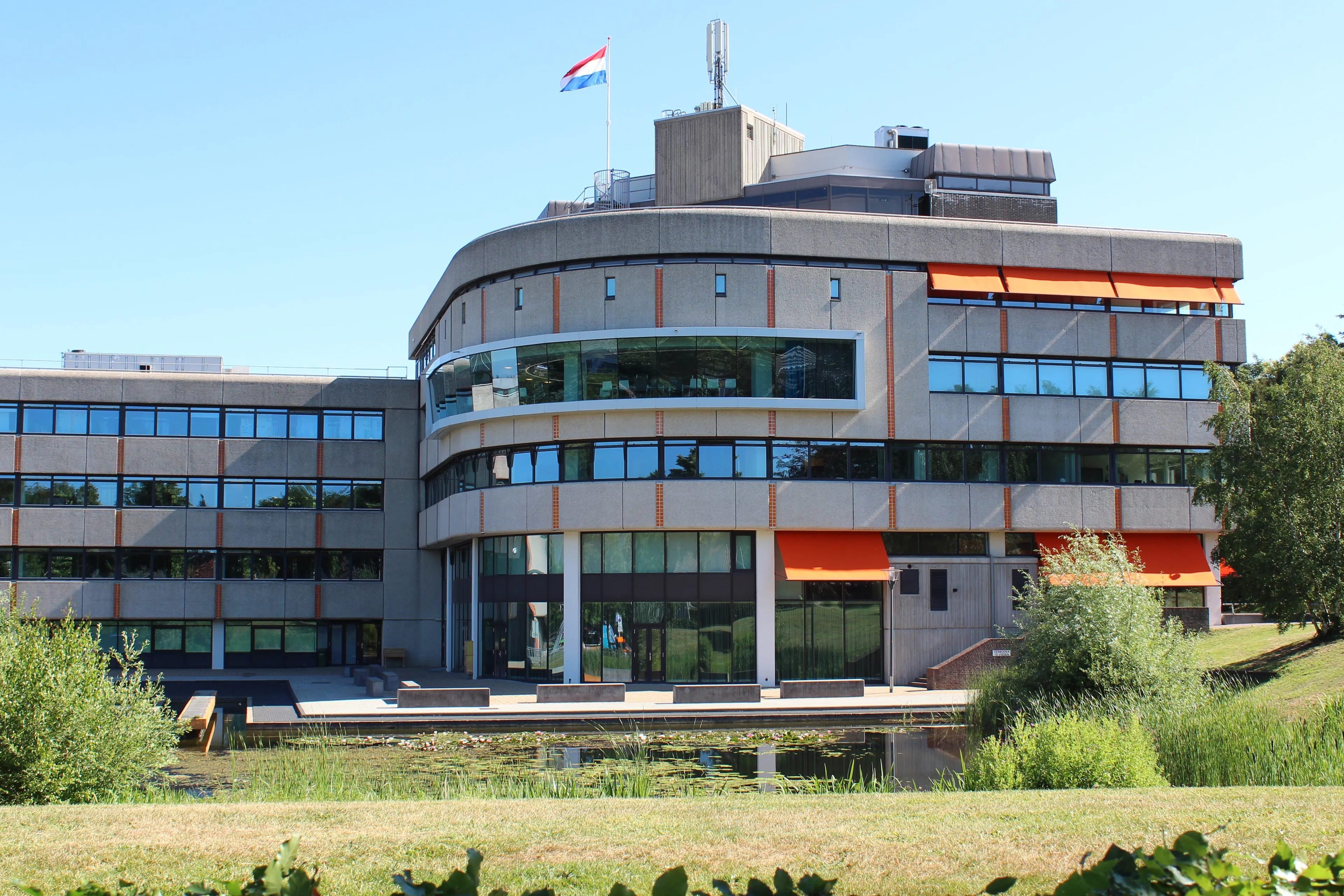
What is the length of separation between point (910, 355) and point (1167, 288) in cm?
948

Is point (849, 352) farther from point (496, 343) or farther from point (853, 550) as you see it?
point (496, 343)

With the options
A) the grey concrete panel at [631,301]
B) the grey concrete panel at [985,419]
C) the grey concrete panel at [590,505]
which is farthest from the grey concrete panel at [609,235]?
the grey concrete panel at [985,419]

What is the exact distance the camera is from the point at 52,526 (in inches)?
1897

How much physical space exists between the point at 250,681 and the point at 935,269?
27.5m

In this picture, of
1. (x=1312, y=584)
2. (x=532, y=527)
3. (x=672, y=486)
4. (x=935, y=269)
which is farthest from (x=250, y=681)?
(x=1312, y=584)

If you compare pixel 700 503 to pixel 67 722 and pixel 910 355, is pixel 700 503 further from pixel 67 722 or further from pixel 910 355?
pixel 67 722

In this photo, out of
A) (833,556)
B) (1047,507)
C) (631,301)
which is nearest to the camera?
(833,556)

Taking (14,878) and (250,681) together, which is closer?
(14,878)

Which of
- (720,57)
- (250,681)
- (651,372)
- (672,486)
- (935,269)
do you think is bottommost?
(250,681)

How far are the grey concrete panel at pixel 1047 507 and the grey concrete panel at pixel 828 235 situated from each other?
8.86m

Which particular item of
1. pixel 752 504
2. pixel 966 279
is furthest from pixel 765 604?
pixel 966 279

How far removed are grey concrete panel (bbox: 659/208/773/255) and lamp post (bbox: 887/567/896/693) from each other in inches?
429

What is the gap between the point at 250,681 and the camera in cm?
4359

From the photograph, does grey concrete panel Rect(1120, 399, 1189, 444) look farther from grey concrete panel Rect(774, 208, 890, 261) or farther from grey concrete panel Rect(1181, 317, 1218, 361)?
grey concrete panel Rect(774, 208, 890, 261)
